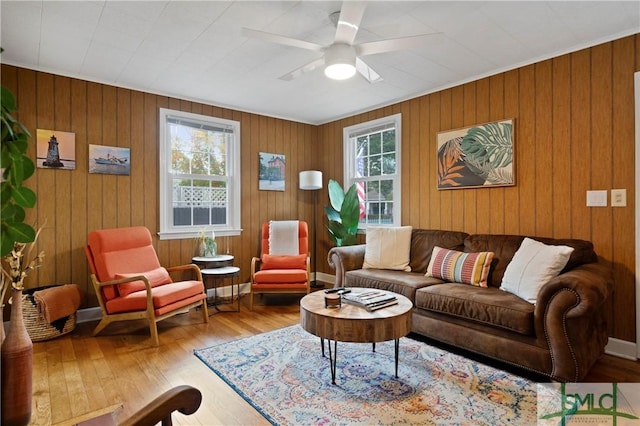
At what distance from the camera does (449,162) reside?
3.84m

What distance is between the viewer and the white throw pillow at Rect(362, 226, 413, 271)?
3760 millimetres

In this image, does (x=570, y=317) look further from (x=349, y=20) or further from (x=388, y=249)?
(x=349, y=20)

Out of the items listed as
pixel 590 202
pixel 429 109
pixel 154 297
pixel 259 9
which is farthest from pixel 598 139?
pixel 154 297

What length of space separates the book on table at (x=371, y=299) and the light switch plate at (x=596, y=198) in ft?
6.13

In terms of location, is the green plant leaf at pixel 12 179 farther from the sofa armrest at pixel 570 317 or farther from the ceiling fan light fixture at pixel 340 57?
the sofa armrest at pixel 570 317

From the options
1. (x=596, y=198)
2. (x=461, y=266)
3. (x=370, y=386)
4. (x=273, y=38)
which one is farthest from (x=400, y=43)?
(x=370, y=386)

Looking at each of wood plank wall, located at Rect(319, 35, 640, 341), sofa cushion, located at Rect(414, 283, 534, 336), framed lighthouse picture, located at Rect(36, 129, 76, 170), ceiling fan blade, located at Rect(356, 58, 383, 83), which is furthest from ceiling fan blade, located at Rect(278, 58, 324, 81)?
framed lighthouse picture, located at Rect(36, 129, 76, 170)

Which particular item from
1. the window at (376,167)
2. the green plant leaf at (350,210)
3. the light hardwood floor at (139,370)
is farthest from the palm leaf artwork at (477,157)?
the light hardwood floor at (139,370)

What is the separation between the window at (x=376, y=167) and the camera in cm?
450

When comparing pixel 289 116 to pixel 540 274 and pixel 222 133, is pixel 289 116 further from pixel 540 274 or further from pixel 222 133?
pixel 540 274

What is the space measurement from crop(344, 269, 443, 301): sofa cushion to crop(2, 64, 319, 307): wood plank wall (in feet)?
6.17

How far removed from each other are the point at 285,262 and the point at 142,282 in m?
1.60

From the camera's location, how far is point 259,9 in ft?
7.72

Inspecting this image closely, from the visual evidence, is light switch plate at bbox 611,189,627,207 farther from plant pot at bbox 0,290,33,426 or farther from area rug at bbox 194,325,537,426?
plant pot at bbox 0,290,33,426
